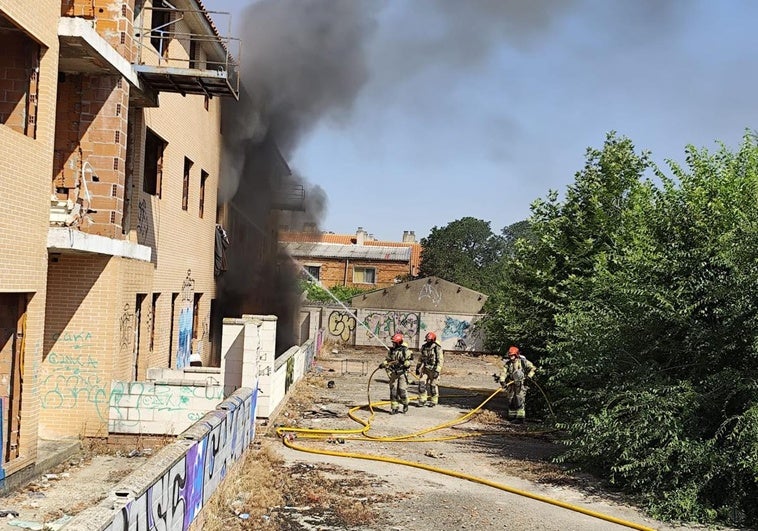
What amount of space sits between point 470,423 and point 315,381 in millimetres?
6122

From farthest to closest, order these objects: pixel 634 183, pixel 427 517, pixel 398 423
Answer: pixel 634 183, pixel 398 423, pixel 427 517

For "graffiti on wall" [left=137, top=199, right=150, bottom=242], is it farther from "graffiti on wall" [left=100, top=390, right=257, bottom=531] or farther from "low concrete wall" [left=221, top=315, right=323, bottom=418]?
"graffiti on wall" [left=100, top=390, right=257, bottom=531]

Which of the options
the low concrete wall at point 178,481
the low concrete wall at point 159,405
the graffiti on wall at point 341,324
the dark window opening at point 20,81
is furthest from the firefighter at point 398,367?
the graffiti on wall at point 341,324

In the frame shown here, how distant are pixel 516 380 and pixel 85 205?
8576 millimetres

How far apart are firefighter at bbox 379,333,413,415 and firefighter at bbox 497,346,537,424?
190 centimetres

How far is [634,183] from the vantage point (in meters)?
14.8

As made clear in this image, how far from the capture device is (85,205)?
10.6 m

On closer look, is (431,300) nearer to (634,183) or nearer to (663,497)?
(634,183)

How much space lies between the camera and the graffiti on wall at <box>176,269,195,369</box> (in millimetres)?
16406

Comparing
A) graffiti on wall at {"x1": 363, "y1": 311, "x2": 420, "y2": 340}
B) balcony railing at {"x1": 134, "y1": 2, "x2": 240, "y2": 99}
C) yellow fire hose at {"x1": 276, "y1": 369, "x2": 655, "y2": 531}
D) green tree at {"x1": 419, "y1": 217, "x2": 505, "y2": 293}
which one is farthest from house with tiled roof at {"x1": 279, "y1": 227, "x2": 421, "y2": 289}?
yellow fire hose at {"x1": 276, "y1": 369, "x2": 655, "y2": 531}

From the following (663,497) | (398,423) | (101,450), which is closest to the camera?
(663,497)

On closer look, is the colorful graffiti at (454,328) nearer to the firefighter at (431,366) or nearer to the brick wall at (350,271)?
the firefighter at (431,366)

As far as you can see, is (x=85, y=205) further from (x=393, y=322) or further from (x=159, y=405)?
(x=393, y=322)

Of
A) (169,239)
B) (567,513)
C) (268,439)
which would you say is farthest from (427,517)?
(169,239)
